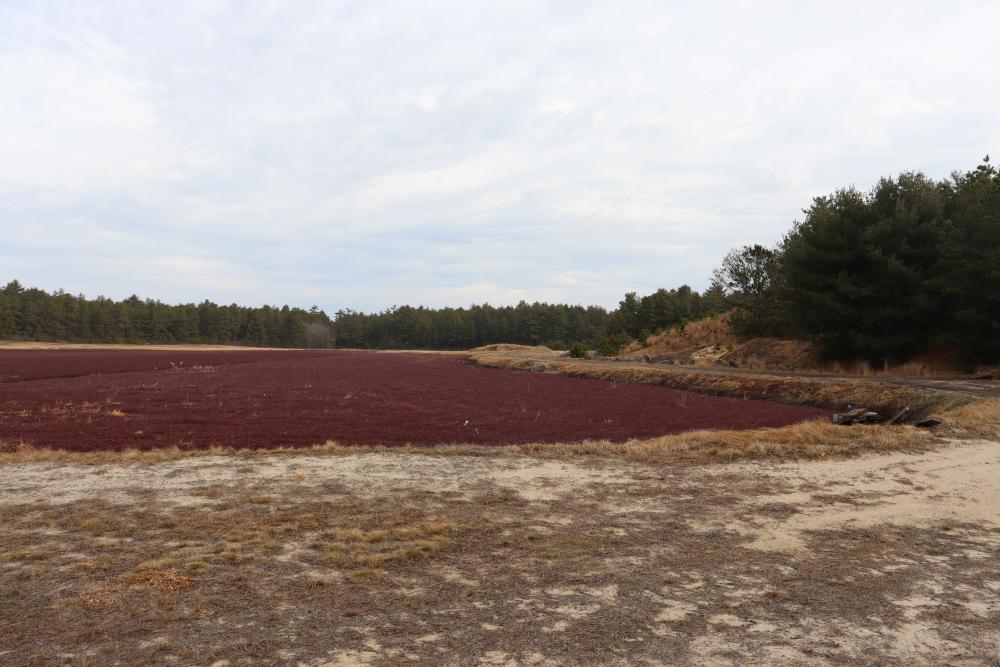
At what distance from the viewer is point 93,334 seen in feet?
454

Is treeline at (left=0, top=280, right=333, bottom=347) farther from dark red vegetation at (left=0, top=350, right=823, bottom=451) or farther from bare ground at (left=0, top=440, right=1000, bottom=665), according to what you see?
bare ground at (left=0, top=440, right=1000, bottom=665)

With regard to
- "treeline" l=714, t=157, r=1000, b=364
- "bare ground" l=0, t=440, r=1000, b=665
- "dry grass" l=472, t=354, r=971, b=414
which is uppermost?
"treeline" l=714, t=157, r=1000, b=364

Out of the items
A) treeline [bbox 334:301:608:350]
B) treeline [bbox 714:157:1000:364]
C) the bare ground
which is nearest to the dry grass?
treeline [bbox 714:157:1000:364]

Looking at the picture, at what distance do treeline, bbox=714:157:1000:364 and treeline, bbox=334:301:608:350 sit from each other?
385 feet

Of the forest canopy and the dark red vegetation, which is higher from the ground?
the forest canopy

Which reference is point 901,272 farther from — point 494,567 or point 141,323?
point 141,323

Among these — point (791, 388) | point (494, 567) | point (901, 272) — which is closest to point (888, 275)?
point (901, 272)

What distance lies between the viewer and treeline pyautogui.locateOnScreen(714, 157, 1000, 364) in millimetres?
30328

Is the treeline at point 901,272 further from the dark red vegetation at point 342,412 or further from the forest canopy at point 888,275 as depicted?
the dark red vegetation at point 342,412

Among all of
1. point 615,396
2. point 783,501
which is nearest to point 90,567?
point 783,501

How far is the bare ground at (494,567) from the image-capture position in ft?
17.1

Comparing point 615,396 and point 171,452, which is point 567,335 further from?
point 171,452

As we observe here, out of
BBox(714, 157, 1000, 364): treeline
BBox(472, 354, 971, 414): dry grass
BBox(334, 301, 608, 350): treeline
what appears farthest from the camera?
BBox(334, 301, 608, 350): treeline

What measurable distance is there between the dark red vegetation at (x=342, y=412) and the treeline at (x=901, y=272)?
10901mm
